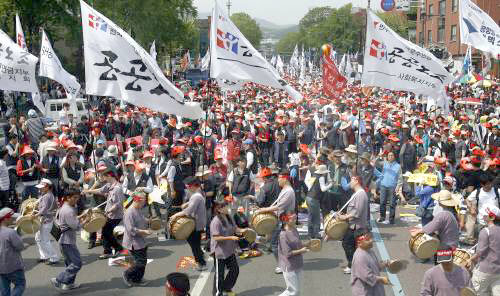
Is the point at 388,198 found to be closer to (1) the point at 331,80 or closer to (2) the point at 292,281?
(1) the point at 331,80

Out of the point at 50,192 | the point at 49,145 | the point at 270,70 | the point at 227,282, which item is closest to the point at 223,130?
the point at 49,145

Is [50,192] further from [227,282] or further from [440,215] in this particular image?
[440,215]

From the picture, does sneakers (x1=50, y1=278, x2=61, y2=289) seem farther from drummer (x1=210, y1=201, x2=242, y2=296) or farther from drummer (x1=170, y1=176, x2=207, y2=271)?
drummer (x1=210, y1=201, x2=242, y2=296)

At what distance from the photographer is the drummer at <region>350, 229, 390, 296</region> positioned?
6.11 m

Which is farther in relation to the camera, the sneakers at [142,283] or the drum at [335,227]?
the sneakers at [142,283]

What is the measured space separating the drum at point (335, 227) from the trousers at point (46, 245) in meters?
4.65

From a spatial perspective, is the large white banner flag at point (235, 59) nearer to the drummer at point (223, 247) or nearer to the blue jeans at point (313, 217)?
the blue jeans at point (313, 217)

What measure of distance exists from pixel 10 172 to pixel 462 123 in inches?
571

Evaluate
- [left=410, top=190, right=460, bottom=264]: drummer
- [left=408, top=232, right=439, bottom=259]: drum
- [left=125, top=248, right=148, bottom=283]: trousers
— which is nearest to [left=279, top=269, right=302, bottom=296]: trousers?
[left=408, top=232, right=439, bottom=259]: drum

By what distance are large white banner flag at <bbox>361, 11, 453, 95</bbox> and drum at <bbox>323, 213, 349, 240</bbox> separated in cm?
350

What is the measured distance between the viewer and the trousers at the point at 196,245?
909 centimetres

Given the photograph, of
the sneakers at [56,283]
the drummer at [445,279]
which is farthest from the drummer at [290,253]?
the sneakers at [56,283]

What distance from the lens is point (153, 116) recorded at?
21406 millimetres

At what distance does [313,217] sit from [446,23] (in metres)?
55.9
